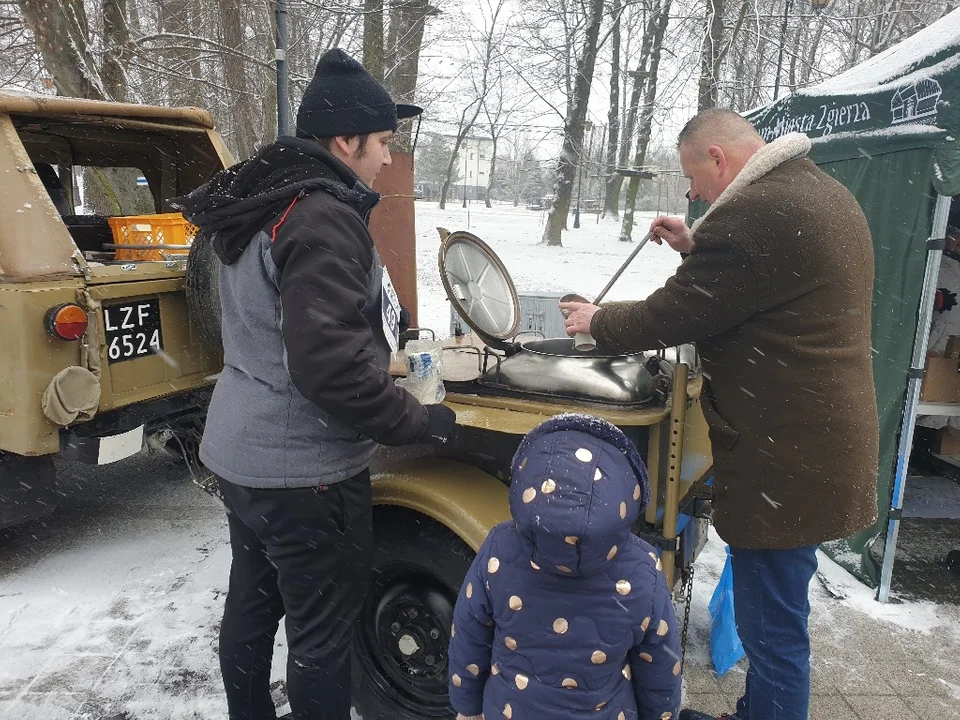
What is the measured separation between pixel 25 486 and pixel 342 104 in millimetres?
2416

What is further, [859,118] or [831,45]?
[831,45]

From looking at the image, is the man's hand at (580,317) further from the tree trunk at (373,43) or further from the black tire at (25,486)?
the tree trunk at (373,43)

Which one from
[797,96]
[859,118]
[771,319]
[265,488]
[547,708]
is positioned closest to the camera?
[547,708]

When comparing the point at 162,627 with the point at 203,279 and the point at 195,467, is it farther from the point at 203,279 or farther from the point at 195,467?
the point at 203,279

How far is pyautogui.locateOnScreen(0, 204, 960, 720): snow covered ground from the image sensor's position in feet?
9.19

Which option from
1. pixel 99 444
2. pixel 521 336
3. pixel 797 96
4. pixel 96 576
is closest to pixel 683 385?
pixel 521 336

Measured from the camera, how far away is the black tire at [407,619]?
7.48 feet

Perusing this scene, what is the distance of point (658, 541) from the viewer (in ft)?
7.33

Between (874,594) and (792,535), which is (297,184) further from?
(874,594)

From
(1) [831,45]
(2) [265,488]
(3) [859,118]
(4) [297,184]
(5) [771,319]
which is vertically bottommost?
(2) [265,488]

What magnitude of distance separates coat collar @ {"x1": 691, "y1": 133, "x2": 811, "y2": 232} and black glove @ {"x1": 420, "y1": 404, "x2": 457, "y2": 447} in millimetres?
982

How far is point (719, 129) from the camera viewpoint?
90.7 inches

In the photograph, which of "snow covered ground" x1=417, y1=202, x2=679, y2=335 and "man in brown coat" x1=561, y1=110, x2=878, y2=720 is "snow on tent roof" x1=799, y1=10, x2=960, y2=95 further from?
"snow covered ground" x1=417, y1=202, x2=679, y2=335

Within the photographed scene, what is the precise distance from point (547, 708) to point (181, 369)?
2.66m
